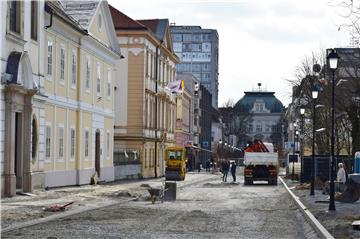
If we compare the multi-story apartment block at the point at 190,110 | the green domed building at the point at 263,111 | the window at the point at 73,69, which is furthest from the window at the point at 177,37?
the window at the point at 73,69

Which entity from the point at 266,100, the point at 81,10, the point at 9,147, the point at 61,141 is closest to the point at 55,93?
the point at 61,141

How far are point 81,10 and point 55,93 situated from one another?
8.69m

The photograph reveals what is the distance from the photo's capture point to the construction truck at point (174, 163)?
59.0 metres

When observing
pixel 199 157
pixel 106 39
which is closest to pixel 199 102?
pixel 199 157

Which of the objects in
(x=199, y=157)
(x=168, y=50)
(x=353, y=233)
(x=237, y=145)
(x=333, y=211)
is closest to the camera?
(x=353, y=233)

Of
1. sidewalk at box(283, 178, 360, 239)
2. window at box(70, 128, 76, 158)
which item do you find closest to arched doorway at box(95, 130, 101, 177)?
window at box(70, 128, 76, 158)

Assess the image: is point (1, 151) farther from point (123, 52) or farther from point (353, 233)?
point (123, 52)

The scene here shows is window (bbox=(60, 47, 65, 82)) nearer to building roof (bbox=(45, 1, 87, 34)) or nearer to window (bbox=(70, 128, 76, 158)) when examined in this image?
building roof (bbox=(45, 1, 87, 34))

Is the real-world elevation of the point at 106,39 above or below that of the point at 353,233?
above

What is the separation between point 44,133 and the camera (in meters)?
32.2

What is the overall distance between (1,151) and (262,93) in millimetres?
150826

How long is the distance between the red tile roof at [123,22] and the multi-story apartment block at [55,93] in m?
9.90

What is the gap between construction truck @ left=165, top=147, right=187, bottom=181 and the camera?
5897 cm

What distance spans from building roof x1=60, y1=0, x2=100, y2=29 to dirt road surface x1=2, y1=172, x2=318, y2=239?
16698mm
